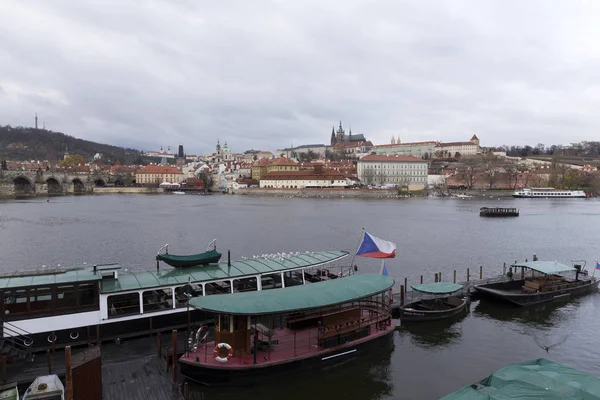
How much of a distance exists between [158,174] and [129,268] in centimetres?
13244

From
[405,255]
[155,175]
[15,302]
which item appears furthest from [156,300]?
[155,175]

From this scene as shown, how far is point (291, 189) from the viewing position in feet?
405

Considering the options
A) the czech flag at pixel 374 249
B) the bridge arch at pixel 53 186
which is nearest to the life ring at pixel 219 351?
the czech flag at pixel 374 249

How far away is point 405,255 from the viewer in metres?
33.8

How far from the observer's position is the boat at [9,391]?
388 inches

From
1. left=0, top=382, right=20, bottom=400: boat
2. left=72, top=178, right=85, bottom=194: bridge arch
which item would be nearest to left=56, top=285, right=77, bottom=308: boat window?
left=0, top=382, right=20, bottom=400: boat

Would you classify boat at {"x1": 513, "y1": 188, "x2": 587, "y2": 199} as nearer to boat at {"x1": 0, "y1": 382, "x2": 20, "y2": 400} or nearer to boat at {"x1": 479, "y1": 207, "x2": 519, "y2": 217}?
boat at {"x1": 479, "y1": 207, "x2": 519, "y2": 217}

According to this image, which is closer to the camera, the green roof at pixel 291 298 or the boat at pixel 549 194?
the green roof at pixel 291 298

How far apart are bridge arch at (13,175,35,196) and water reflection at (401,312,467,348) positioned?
127711 mm

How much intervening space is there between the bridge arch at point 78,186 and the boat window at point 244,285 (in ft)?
439

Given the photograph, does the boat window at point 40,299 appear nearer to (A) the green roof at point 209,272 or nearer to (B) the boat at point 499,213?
(A) the green roof at point 209,272

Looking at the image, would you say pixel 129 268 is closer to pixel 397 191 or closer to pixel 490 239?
pixel 490 239

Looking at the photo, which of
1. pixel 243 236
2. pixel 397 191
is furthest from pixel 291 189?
pixel 243 236

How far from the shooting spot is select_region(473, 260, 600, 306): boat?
68.6ft
